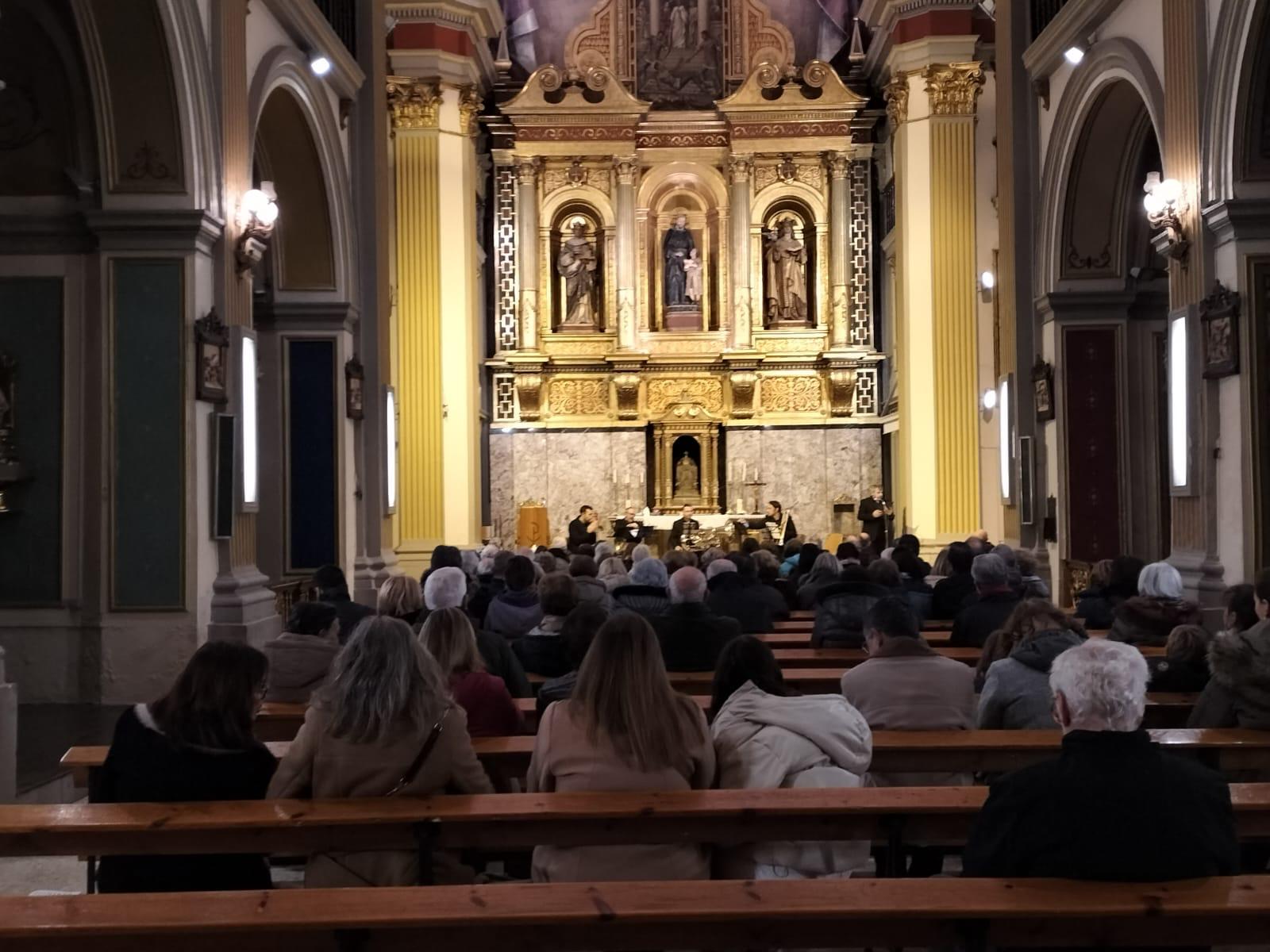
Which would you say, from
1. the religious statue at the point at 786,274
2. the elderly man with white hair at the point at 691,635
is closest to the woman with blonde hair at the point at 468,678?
the elderly man with white hair at the point at 691,635

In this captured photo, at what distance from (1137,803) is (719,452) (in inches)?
738

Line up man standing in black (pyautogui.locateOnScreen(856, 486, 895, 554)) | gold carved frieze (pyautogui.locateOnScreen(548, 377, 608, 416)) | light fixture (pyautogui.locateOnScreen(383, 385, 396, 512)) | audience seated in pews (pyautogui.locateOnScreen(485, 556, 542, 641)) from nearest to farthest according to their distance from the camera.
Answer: audience seated in pews (pyautogui.locateOnScreen(485, 556, 542, 641)), light fixture (pyautogui.locateOnScreen(383, 385, 396, 512)), man standing in black (pyautogui.locateOnScreen(856, 486, 895, 554)), gold carved frieze (pyautogui.locateOnScreen(548, 377, 608, 416))

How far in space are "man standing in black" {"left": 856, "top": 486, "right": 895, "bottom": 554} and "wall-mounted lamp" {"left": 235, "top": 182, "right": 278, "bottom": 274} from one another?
11.1m

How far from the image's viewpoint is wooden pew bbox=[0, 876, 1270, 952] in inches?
114

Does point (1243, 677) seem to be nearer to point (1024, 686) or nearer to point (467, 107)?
point (1024, 686)

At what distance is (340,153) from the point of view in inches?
538

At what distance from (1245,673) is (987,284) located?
46.2 ft

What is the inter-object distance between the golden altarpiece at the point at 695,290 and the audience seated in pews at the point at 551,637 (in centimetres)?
1458

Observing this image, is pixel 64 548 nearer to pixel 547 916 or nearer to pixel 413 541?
pixel 547 916

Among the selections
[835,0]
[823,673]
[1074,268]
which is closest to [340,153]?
[1074,268]

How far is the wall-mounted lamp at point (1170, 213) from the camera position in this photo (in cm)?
967

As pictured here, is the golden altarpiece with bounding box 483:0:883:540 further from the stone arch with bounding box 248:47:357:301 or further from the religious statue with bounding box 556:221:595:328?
the stone arch with bounding box 248:47:357:301

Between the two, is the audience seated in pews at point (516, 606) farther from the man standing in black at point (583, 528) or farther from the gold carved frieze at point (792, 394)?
the gold carved frieze at point (792, 394)

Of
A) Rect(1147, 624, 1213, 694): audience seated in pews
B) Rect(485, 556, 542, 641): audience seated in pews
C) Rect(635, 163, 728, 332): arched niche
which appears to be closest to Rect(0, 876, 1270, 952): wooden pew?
Rect(1147, 624, 1213, 694): audience seated in pews
